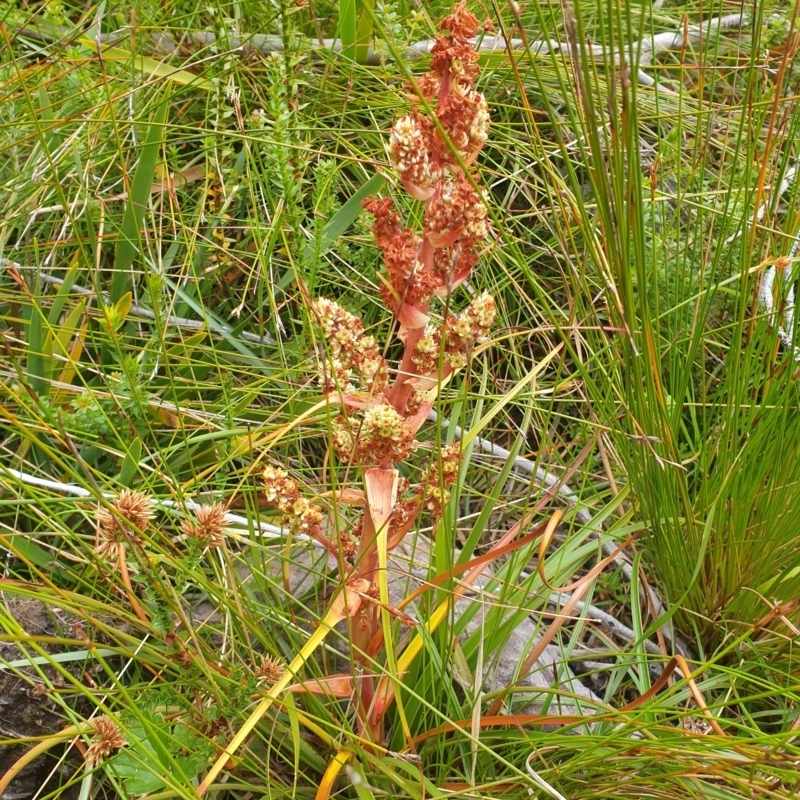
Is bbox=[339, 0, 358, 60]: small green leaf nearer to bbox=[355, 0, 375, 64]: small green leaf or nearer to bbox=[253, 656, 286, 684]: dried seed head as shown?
bbox=[355, 0, 375, 64]: small green leaf

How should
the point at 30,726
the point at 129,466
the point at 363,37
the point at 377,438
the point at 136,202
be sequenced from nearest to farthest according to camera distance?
the point at 377,438
the point at 30,726
the point at 129,466
the point at 136,202
the point at 363,37

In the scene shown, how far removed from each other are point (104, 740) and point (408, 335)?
0.63 metres

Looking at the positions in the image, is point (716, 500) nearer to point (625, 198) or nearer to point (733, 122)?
point (625, 198)

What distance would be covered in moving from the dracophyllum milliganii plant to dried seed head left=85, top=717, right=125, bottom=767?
292 mm

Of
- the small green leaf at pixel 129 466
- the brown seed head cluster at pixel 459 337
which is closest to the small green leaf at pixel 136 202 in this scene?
the small green leaf at pixel 129 466

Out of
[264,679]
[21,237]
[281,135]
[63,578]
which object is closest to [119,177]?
[21,237]

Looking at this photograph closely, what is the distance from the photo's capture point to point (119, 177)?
2.01 m

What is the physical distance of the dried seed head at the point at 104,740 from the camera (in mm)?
971

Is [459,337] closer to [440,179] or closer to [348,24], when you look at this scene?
[440,179]

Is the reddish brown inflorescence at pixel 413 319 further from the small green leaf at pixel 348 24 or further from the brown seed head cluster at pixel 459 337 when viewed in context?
the small green leaf at pixel 348 24

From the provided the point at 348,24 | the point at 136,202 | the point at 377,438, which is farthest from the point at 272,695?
the point at 348,24

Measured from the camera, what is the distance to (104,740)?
0.98 m

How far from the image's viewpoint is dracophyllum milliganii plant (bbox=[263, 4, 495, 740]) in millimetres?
1021

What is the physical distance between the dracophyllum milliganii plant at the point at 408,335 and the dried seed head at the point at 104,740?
0.29m
